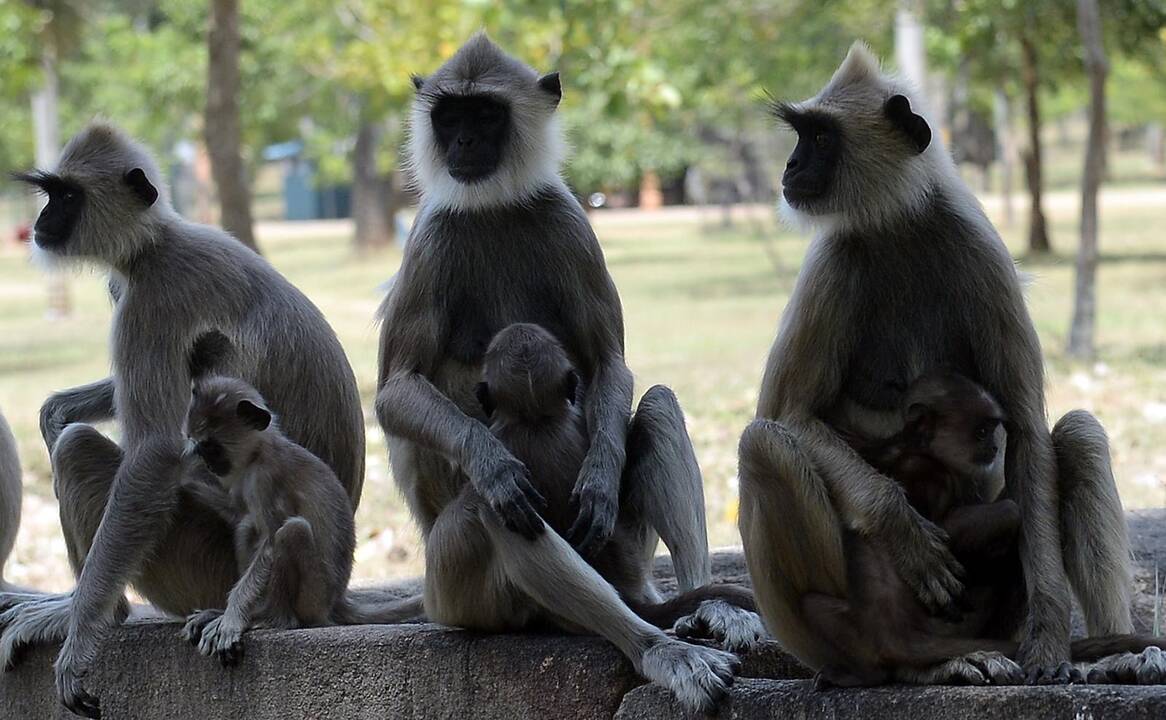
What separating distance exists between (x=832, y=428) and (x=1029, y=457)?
39 cm

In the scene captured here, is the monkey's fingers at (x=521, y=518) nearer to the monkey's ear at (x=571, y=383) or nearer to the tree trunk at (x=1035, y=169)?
the monkey's ear at (x=571, y=383)

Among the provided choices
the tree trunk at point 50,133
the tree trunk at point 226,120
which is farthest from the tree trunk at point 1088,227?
the tree trunk at point 50,133

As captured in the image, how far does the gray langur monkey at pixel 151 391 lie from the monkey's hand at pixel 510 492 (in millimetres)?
887

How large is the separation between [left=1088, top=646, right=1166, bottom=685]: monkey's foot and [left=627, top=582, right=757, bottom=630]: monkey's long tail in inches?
35.4

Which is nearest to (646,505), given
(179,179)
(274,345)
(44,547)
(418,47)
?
(274,345)

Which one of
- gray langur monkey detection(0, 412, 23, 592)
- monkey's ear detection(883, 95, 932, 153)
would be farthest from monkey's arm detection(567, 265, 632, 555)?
gray langur monkey detection(0, 412, 23, 592)

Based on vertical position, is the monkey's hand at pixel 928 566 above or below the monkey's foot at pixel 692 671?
above

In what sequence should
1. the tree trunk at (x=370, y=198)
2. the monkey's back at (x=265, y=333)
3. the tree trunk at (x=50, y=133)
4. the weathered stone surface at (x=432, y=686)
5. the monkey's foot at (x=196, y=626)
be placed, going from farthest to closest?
the tree trunk at (x=370, y=198) < the tree trunk at (x=50, y=133) < the monkey's back at (x=265, y=333) < the monkey's foot at (x=196, y=626) < the weathered stone surface at (x=432, y=686)

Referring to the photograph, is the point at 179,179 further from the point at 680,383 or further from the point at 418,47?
the point at 680,383

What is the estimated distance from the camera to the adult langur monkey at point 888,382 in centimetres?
311

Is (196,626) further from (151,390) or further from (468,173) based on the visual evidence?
(468,173)

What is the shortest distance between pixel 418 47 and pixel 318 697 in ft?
33.2

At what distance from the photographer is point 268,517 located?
4.07m

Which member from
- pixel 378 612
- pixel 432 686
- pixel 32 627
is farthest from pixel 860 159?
pixel 32 627
